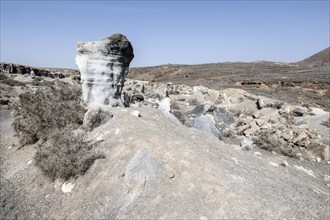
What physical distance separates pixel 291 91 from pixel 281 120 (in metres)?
18.1

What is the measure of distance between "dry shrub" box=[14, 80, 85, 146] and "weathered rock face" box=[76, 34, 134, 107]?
62 centimetres

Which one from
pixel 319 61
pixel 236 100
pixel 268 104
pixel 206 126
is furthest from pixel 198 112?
pixel 319 61

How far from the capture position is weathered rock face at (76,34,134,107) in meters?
10.1

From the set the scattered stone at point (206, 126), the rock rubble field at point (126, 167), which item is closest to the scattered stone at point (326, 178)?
the rock rubble field at point (126, 167)

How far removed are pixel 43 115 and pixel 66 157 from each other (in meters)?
3.20

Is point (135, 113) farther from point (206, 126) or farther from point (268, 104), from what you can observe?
point (268, 104)

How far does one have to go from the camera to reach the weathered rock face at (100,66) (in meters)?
10.1

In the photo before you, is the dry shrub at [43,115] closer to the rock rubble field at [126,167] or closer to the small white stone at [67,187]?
the rock rubble field at [126,167]

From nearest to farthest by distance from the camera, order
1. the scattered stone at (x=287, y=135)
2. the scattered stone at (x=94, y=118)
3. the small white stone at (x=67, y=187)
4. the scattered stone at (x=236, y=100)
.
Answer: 1. the small white stone at (x=67, y=187)
2. the scattered stone at (x=94, y=118)
3. the scattered stone at (x=287, y=135)
4. the scattered stone at (x=236, y=100)

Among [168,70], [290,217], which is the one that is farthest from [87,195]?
[168,70]

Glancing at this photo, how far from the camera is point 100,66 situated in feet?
33.5

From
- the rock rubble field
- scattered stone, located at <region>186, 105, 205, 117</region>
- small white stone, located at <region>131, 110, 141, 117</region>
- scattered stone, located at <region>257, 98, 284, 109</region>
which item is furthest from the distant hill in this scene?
small white stone, located at <region>131, 110, 141, 117</region>

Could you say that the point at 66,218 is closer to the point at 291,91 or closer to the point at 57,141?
the point at 57,141

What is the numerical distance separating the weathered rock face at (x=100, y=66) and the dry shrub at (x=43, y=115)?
0.62 metres
